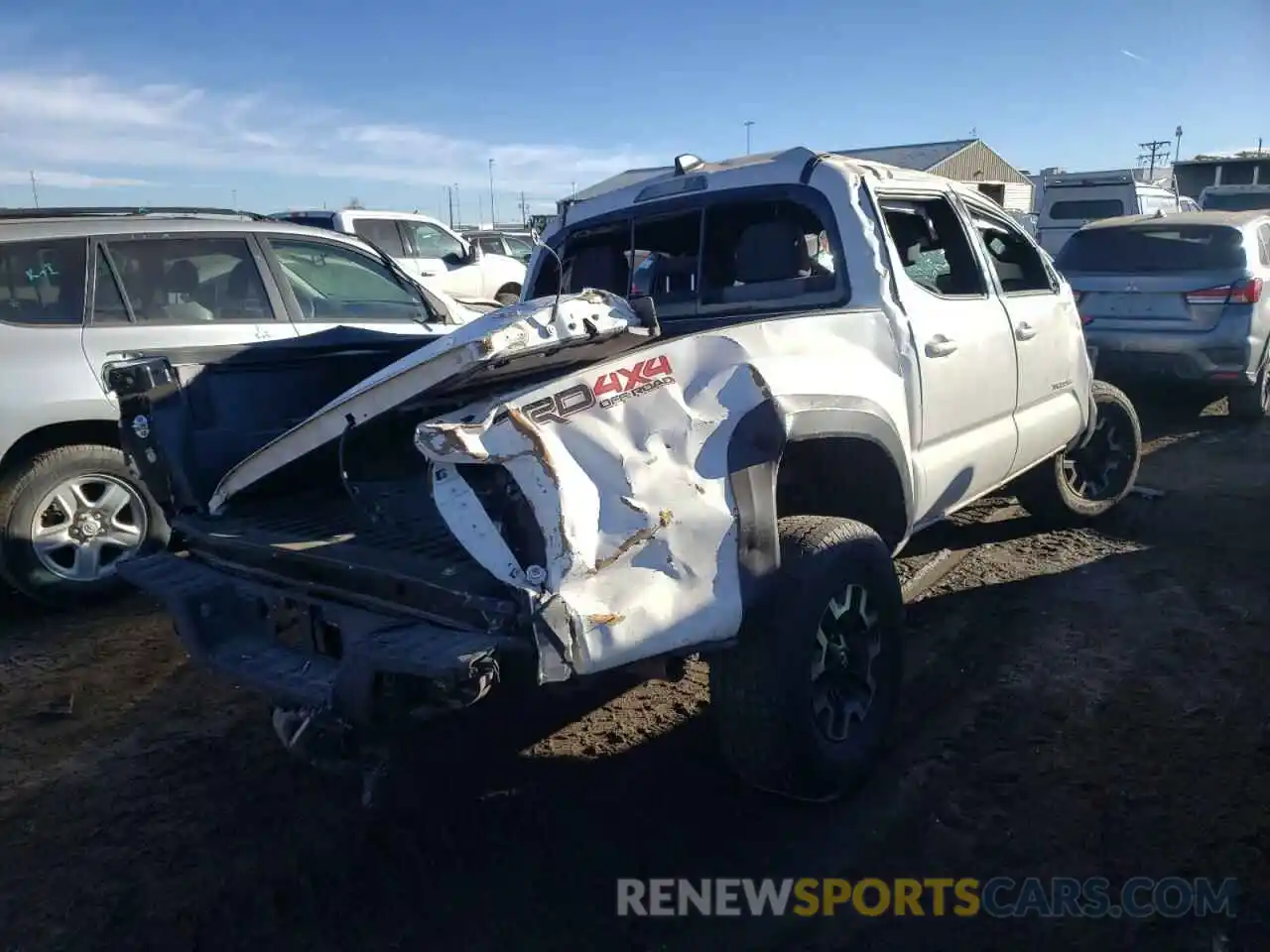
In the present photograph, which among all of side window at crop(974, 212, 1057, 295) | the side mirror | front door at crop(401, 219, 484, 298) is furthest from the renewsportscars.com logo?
front door at crop(401, 219, 484, 298)

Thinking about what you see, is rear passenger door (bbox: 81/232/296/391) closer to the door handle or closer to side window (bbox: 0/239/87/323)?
side window (bbox: 0/239/87/323)

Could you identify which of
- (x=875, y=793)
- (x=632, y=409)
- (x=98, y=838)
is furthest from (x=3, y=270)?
(x=875, y=793)

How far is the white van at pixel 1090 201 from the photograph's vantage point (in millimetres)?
17797

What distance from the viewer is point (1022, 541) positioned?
5.72 m

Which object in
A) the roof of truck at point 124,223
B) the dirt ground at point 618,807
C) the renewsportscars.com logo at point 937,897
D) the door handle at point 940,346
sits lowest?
the renewsportscars.com logo at point 937,897

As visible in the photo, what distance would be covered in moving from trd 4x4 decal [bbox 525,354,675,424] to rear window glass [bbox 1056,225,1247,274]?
24.7ft

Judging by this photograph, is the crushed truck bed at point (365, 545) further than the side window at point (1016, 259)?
No

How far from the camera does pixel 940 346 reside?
3.88 meters

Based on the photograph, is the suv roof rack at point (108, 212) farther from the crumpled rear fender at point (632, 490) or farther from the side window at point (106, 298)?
the crumpled rear fender at point (632, 490)

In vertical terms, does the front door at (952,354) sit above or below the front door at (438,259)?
below

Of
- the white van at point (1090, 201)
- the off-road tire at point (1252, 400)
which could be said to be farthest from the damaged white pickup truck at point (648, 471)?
the white van at point (1090, 201)

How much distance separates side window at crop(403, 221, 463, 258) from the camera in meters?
15.4

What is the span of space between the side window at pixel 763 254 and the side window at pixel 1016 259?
1.36 m

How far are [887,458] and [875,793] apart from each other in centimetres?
115
